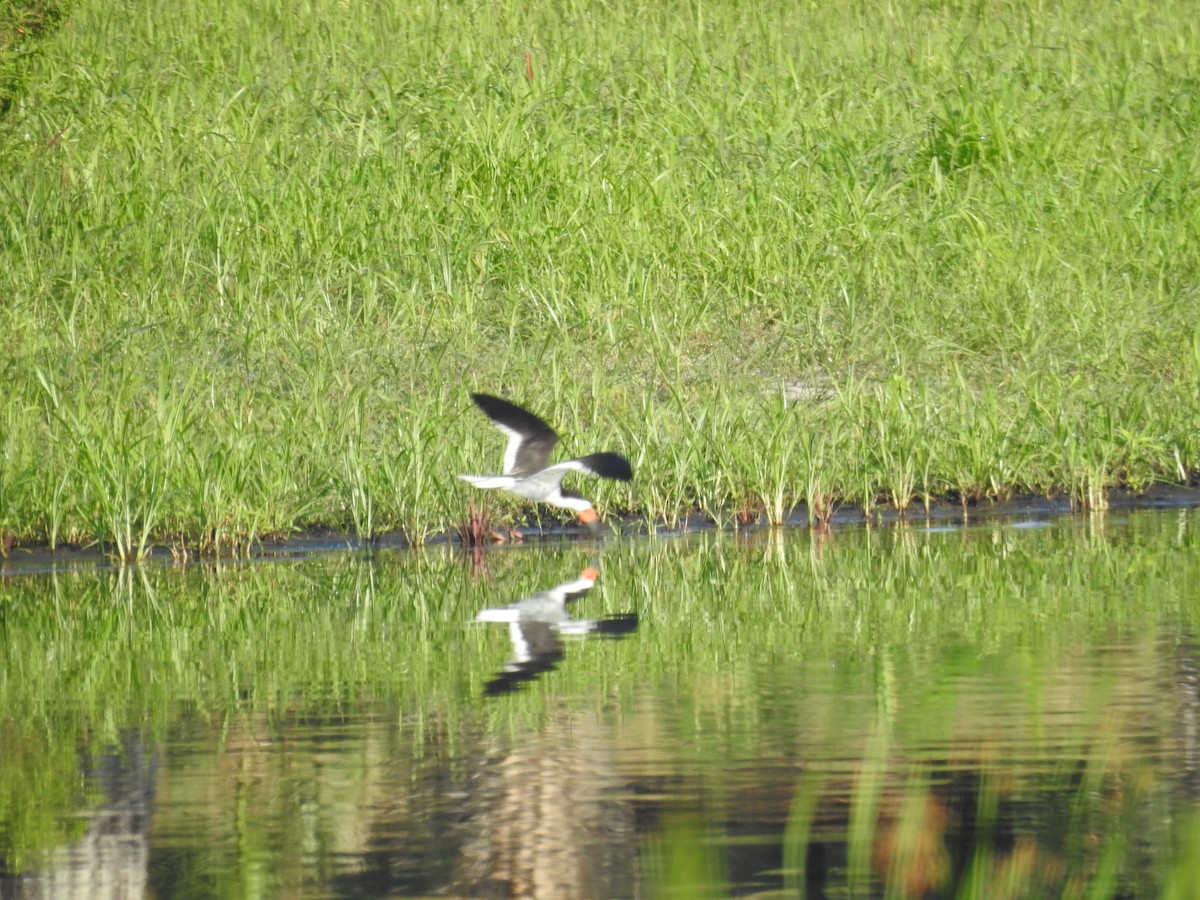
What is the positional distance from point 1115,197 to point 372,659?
396 inches

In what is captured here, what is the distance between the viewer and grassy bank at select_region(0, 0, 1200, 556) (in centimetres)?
977

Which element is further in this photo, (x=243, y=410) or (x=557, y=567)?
(x=243, y=410)

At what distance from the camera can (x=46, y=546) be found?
30.8 feet

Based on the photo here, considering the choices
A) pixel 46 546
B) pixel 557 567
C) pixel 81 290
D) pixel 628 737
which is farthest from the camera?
pixel 81 290

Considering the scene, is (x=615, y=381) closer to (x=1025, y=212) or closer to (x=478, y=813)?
(x=1025, y=212)

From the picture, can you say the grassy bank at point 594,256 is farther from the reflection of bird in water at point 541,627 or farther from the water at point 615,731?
the reflection of bird in water at point 541,627

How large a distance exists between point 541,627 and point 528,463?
6.20 feet

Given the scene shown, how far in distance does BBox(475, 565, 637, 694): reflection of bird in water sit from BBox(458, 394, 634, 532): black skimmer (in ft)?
2.17

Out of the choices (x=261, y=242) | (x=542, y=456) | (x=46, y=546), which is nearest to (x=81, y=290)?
(x=261, y=242)

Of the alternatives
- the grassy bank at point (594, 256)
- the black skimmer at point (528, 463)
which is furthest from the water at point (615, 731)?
the grassy bank at point (594, 256)

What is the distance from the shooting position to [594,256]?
43.2 ft

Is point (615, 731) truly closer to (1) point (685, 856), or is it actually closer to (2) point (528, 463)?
(1) point (685, 856)

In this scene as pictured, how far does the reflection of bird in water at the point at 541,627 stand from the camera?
589cm

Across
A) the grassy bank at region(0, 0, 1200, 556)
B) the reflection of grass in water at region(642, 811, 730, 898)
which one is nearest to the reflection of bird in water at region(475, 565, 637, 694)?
the reflection of grass in water at region(642, 811, 730, 898)
